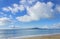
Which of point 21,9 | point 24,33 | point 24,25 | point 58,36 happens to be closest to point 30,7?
point 21,9

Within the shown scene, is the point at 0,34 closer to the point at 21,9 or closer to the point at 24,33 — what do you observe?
the point at 24,33

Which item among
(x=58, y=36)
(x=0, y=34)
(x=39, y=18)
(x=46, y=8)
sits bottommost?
(x=58, y=36)

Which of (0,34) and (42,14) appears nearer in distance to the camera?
(42,14)

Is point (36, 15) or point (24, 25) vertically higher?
point (36, 15)

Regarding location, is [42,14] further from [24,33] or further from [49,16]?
[24,33]

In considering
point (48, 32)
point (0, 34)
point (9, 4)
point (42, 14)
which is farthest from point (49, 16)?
point (0, 34)

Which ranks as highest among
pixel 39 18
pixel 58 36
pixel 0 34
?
pixel 39 18

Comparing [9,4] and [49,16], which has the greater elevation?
[9,4]

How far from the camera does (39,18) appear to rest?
288 centimetres

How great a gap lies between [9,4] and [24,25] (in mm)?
560

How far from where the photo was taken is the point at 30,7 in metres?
2.85

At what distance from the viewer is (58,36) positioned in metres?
2.99

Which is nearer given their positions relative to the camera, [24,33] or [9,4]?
[9,4]

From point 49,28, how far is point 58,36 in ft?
0.98
